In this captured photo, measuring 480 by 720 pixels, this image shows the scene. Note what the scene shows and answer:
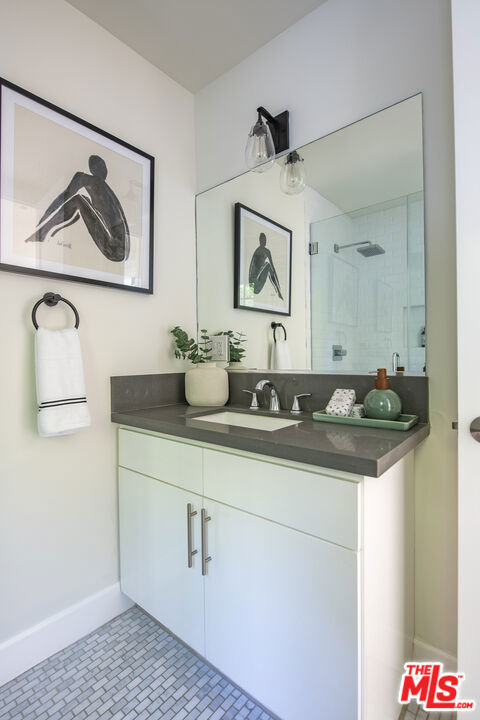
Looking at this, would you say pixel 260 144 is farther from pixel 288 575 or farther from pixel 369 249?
pixel 288 575

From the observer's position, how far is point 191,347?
5.98ft

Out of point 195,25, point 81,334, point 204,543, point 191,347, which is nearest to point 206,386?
point 191,347

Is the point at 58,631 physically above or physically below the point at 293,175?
below

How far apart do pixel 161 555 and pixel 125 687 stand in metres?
0.42

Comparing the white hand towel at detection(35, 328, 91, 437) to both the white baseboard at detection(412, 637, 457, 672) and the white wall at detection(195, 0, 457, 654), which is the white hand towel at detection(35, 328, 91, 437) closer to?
the white wall at detection(195, 0, 457, 654)

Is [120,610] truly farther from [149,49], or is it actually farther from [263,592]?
[149,49]

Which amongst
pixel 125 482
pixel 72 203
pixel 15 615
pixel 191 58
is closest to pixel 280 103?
pixel 191 58

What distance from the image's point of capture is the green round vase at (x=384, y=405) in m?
1.17

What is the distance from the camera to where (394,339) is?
4.29 feet

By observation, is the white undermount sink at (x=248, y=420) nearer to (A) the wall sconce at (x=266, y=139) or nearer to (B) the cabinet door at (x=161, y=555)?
(B) the cabinet door at (x=161, y=555)

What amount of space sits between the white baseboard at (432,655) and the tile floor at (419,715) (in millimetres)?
117

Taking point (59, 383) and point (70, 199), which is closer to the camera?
point (59, 383)

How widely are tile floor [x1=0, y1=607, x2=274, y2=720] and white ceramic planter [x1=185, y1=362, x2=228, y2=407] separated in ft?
3.19

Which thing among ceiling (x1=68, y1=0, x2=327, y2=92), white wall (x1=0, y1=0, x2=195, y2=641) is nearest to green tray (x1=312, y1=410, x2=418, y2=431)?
white wall (x1=0, y1=0, x2=195, y2=641)
